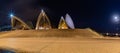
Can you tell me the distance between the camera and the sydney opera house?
13609mm

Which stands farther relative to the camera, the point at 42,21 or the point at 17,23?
the point at 42,21

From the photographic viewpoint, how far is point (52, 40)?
1998 centimetres

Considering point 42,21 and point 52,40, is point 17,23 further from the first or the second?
point 52,40

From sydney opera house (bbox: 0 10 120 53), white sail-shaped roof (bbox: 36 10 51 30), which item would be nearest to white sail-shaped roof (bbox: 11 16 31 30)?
sydney opera house (bbox: 0 10 120 53)

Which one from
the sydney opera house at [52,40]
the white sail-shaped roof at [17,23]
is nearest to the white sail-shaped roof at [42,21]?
the sydney opera house at [52,40]

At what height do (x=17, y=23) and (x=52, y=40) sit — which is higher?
(x=17, y=23)

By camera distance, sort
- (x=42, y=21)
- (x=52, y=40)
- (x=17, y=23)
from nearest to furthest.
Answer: (x=52, y=40) < (x=17, y=23) < (x=42, y=21)

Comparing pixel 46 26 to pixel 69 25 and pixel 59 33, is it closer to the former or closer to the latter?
pixel 69 25

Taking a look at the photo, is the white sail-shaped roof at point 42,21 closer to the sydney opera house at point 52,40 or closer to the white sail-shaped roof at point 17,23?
the sydney opera house at point 52,40

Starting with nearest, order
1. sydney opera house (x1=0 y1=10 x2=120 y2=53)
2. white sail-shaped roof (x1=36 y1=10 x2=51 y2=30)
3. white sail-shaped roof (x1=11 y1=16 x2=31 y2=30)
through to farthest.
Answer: sydney opera house (x1=0 y1=10 x2=120 y2=53)
white sail-shaped roof (x1=11 y1=16 x2=31 y2=30)
white sail-shaped roof (x1=36 y1=10 x2=51 y2=30)

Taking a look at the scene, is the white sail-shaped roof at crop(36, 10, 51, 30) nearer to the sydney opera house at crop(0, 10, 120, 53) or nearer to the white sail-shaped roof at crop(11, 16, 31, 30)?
the sydney opera house at crop(0, 10, 120, 53)

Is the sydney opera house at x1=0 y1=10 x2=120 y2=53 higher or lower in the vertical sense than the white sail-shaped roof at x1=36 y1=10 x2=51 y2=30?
lower

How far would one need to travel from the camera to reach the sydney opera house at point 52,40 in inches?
536

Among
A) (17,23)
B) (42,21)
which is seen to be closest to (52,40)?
(17,23)
